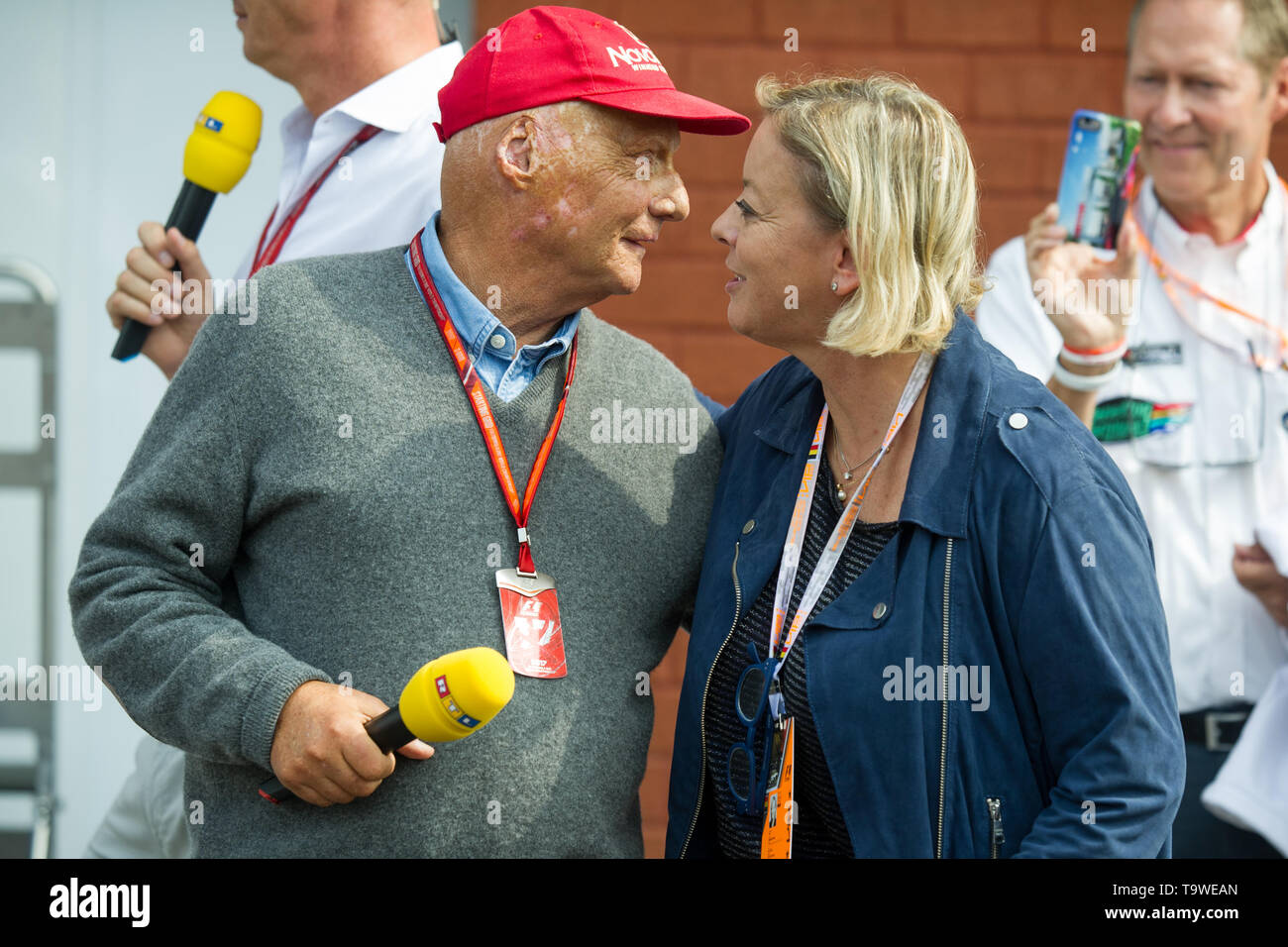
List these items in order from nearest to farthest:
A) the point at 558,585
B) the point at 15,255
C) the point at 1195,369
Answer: the point at 558,585 < the point at 1195,369 < the point at 15,255

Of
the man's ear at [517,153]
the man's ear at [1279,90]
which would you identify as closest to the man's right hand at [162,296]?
the man's ear at [517,153]

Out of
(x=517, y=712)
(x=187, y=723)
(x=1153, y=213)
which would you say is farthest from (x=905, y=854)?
(x=1153, y=213)

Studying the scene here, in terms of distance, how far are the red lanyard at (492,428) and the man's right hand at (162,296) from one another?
0.63 m

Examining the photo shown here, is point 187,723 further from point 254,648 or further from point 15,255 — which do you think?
point 15,255

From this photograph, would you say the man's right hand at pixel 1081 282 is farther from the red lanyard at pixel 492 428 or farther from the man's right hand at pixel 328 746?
the man's right hand at pixel 328 746

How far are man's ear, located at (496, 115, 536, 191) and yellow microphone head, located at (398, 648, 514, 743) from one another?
2.46 feet

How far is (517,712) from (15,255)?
2607 mm

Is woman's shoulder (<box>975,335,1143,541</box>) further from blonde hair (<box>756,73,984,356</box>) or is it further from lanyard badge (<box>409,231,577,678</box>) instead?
lanyard badge (<box>409,231,577,678</box>)

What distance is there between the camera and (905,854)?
194cm

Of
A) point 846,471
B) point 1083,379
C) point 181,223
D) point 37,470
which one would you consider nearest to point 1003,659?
point 846,471

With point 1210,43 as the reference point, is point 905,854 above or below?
below

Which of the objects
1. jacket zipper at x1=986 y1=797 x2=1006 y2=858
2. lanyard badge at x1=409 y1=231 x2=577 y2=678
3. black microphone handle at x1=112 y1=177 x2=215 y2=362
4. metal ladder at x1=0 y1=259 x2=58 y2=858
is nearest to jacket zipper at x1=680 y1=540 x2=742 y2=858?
lanyard badge at x1=409 y1=231 x2=577 y2=678

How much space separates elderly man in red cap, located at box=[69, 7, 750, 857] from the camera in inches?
77.6
